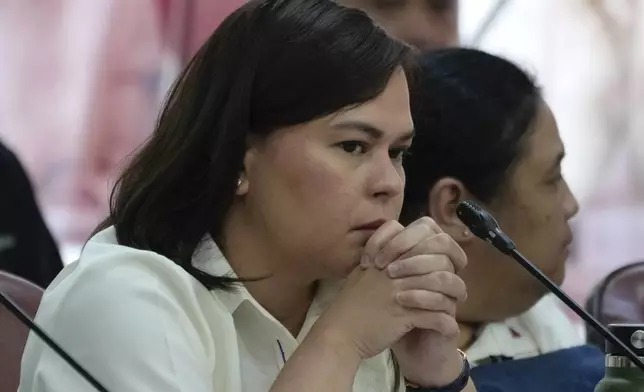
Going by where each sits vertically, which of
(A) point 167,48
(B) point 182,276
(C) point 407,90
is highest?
(C) point 407,90

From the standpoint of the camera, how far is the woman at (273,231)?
3.46ft

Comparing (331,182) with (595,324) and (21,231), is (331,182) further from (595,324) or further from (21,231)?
(21,231)

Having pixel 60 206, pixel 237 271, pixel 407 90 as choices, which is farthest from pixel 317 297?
pixel 60 206

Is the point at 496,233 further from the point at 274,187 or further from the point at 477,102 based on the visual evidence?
the point at 477,102

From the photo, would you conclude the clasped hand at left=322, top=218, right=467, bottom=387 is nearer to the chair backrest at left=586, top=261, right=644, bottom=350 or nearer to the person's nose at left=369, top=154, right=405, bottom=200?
the person's nose at left=369, top=154, right=405, bottom=200

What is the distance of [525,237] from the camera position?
152 centimetres

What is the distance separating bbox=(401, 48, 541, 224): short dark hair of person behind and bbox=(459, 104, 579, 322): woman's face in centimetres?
2

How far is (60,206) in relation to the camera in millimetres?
2363

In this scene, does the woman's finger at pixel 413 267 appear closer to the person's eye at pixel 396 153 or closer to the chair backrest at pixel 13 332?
the person's eye at pixel 396 153

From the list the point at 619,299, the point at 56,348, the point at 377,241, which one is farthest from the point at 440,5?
the point at 56,348

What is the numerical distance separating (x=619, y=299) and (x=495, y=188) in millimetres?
501

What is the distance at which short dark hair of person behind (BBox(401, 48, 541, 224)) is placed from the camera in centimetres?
150

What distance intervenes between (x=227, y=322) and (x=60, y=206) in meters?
1.33

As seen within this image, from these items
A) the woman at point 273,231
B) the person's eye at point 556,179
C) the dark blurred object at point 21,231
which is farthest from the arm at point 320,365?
the dark blurred object at point 21,231
